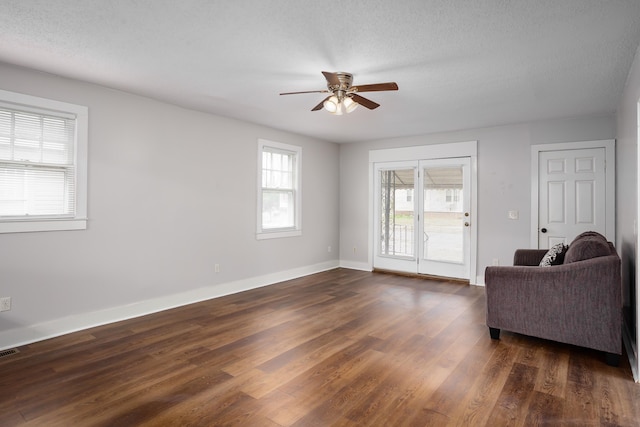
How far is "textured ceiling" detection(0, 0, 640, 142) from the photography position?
2252mm

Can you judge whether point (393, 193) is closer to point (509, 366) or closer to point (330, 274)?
point (330, 274)

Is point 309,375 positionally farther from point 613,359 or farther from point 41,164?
point 41,164

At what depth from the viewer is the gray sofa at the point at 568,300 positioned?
2822 mm

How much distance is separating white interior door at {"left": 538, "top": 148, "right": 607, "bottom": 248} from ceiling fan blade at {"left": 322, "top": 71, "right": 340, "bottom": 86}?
3683 millimetres

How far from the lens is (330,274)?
642cm

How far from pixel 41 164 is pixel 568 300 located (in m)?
4.79

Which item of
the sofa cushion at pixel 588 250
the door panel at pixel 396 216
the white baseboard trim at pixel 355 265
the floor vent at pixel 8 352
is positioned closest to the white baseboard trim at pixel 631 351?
the sofa cushion at pixel 588 250

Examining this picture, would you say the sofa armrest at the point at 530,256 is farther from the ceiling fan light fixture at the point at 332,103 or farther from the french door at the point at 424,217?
the ceiling fan light fixture at the point at 332,103

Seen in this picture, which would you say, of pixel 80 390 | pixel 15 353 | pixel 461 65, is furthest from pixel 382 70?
pixel 15 353

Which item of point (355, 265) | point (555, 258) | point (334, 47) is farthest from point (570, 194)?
point (334, 47)

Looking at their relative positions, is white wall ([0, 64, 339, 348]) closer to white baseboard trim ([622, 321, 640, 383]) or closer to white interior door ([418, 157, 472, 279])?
white interior door ([418, 157, 472, 279])

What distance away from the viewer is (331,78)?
2.91m

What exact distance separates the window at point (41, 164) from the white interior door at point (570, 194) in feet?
18.8

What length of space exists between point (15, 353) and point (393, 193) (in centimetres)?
548
